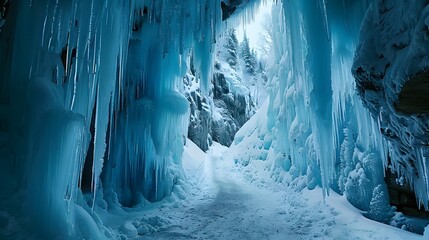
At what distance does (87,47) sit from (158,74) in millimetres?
5224

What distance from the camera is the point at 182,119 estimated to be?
34.8 feet

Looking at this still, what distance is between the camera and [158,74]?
10391 millimetres

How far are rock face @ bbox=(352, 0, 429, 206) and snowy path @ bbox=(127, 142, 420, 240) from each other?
2.32 metres

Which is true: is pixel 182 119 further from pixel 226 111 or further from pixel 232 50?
pixel 232 50

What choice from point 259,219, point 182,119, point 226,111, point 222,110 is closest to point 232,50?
point 226,111

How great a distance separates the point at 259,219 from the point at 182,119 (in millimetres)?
5038

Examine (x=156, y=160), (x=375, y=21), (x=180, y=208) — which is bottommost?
(x=180, y=208)

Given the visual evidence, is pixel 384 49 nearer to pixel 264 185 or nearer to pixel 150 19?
pixel 150 19

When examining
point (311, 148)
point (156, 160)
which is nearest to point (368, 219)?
point (311, 148)

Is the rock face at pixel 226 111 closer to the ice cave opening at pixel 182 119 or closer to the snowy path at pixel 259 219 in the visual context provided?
the ice cave opening at pixel 182 119

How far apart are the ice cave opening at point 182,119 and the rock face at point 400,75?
2cm

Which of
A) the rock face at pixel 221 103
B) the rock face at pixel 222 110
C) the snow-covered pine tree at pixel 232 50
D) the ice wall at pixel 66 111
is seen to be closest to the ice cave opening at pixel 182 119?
the ice wall at pixel 66 111

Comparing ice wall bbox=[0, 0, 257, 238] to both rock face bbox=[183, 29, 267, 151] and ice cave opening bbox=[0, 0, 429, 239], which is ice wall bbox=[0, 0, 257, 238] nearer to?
ice cave opening bbox=[0, 0, 429, 239]

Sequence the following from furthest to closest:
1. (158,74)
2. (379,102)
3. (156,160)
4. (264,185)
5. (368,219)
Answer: (264,185) → (158,74) → (156,160) → (368,219) → (379,102)
